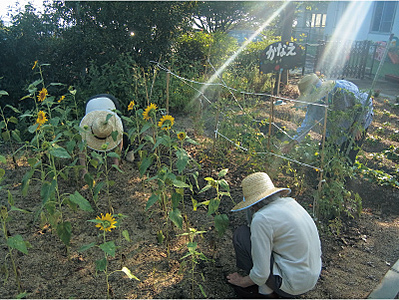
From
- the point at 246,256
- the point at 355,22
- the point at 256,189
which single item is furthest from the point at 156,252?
the point at 355,22

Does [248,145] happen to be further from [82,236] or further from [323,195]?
[82,236]

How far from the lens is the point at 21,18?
5938 mm

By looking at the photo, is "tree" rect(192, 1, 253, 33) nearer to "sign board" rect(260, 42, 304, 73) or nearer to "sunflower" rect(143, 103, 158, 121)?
"sign board" rect(260, 42, 304, 73)

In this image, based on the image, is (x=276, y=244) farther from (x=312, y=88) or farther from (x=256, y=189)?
(x=312, y=88)

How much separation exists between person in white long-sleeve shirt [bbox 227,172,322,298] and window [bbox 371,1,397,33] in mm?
14893

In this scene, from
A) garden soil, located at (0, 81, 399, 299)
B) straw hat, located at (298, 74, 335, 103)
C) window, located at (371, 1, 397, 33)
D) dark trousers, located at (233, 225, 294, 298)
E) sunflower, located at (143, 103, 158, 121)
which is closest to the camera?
dark trousers, located at (233, 225, 294, 298)

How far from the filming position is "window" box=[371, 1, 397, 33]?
14.7 metres

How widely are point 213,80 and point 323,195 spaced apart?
3808 mm

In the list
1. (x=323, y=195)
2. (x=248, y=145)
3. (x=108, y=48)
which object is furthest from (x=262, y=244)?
(x=108, y=48)

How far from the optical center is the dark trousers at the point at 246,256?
2.36m

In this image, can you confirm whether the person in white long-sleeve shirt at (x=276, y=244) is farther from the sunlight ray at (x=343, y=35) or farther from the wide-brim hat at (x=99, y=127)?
the sunlight ray at (x=343, y=35)

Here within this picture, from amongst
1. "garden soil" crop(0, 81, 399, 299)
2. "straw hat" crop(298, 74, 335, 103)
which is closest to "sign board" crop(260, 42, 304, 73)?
"straw hat" crop(298, 74, 335, 103)

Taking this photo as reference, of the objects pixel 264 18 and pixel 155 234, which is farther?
pixel 264 18

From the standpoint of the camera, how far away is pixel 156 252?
2982 mm
